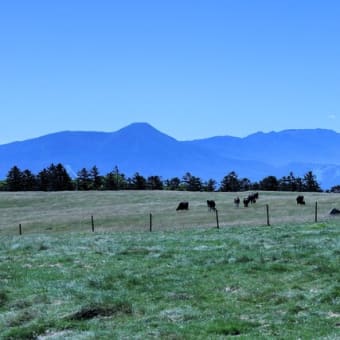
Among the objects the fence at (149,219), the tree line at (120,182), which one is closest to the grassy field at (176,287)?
the fence at (149,219)

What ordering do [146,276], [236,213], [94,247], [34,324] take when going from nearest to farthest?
[34,324] < [146,276] < [94,247] < [236,213]

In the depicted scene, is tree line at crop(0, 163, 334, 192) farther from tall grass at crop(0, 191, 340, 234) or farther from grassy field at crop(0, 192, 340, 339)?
grassy field at crop(0, 192, 340, 339)

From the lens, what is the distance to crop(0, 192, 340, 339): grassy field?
43.3ft

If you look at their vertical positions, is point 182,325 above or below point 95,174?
below

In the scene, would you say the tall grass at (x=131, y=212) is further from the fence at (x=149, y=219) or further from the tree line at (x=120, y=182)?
the tree line at (x=120, y=182)

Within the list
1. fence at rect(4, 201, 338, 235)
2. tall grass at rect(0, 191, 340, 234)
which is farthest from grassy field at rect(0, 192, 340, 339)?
fence at rect(4, 201, 338, 235)

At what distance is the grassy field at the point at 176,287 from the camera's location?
13.2 metres

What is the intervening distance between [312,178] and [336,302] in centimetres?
12797

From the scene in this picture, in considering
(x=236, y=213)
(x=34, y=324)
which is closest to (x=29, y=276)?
(x=34, y=324)

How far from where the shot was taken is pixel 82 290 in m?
17.9

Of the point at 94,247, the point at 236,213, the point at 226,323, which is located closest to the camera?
the point at 226,323

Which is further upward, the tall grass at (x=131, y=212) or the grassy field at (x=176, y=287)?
the tall grass at (x=131, y=212)

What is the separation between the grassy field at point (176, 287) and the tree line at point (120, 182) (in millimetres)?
107341

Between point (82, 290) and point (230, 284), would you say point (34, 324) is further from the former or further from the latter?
point (230, 284)
